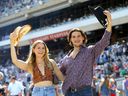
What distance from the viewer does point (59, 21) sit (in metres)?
35.6

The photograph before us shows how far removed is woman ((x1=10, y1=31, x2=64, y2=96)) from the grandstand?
52.9 feet

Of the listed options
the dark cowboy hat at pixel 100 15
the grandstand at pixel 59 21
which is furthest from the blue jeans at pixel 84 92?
the grandstand at pixel 59 21

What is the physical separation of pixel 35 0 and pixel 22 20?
283 centimetres

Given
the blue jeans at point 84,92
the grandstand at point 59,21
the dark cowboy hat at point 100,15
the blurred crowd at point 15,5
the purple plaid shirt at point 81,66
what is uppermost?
the blurred crowd at point 15,5

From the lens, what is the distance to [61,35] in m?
33.7

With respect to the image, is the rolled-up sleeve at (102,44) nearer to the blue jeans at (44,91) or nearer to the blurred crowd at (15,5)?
the blue jeans at (44,91)

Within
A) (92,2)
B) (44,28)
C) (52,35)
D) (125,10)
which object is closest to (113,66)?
(125,10)

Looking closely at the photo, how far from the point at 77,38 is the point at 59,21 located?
30668mm

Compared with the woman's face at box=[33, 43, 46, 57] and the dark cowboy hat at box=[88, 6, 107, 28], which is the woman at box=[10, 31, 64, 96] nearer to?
the woman's face at box=[33, 43, 46, 57]

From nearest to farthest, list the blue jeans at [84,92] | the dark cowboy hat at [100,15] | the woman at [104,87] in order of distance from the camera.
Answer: the blue jeans at [84,92]
the dark cowboy hat at [100,15]
the woman at [104,87]

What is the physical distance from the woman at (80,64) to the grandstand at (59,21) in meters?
16.3

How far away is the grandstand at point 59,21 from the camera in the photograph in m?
27.6

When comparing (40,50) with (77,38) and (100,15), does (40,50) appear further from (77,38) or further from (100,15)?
(100,15)

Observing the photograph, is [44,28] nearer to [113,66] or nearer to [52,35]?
[52,35]
